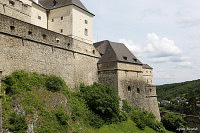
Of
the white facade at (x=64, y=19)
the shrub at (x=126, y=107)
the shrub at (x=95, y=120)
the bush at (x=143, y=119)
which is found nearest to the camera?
the shrub at (x=95, y=120)

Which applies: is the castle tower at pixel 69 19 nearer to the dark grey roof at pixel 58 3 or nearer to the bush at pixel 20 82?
the dark grey roof at pixel 58 3

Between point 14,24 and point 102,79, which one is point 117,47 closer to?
point 102,79

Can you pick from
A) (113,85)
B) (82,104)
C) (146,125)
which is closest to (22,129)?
(82,104)

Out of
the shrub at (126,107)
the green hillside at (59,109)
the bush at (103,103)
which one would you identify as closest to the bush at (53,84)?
the green hillside at (59,109)

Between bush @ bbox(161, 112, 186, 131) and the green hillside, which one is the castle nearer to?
the green hillside

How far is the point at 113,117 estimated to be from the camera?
15.2m

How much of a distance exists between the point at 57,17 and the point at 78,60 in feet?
17.9

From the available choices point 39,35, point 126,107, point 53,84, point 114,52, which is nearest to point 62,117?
point 53,84

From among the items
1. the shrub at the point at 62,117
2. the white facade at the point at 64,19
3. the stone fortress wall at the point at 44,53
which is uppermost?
the white facade at the point at 64,19

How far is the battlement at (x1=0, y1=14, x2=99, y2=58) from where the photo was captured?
11484mm

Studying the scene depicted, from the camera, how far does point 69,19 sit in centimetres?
1856

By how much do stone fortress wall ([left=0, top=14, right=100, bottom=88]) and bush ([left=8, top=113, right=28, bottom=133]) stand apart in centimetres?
321

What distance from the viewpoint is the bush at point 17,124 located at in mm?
8734

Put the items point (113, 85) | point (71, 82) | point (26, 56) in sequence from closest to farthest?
point (26, 56) < point (71, 82) < point (113, 85)
